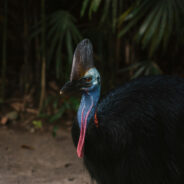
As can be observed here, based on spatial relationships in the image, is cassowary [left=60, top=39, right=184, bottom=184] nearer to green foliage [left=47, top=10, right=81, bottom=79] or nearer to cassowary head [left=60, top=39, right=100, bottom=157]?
cassowary head [left=60, top=39, right=100, bottom=157]

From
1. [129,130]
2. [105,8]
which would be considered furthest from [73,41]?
[129,130]

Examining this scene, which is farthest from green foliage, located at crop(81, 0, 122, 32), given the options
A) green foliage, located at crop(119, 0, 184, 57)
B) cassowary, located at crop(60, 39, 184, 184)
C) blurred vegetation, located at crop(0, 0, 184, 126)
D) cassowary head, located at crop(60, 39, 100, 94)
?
cassowary head, located at crop(60, 39, 100, 94)

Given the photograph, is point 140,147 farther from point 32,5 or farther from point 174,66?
point 174,66

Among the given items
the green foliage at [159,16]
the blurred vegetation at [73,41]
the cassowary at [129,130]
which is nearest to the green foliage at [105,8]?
the blurred vegetation at [73,41]

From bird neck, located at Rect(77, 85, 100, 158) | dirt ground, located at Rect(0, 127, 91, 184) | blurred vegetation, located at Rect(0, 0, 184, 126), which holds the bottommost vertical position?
dirt ground, located at Rect(0, 127, 91, 184)

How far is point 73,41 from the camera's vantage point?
14.0 ft

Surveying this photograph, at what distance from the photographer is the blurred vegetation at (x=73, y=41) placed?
138 inches

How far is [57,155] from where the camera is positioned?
11.6 ft

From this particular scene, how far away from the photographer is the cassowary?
6.45 feet

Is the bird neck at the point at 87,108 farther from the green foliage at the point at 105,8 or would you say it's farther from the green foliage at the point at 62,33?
the green foliage at the point at 62,33

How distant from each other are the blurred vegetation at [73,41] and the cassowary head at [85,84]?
1.44m

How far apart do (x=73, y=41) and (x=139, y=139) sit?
91.2 inches

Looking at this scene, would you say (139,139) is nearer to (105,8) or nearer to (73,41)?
(105,8)

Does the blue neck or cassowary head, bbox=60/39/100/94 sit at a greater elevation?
cassowary head, bbox=60/39/100/94
